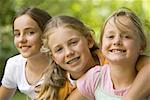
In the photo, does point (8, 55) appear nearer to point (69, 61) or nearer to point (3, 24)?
point (3, 24)

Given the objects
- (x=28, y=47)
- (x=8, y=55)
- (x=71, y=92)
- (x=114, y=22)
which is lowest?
(x=8, y=55)

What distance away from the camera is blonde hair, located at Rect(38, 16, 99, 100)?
1989 millimetres

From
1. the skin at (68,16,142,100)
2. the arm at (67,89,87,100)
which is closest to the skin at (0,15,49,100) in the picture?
the arm at (67,89,87,100)

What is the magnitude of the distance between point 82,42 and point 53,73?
21 cm

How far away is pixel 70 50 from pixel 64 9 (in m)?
4.54

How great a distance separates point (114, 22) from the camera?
181 cm

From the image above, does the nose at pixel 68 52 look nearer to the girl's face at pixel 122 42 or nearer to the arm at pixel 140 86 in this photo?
the girl's face at pixel 122 42

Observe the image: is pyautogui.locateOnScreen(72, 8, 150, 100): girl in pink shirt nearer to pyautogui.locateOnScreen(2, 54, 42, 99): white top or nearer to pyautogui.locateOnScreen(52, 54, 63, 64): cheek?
pyautogui.locateOnScreen(52, 54, 63, 64): cheek

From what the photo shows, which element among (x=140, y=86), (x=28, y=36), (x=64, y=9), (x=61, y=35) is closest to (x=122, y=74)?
(x=140, y=86)

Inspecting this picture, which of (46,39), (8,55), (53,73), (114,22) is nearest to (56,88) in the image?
(53,73)

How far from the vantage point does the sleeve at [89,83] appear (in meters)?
1.90

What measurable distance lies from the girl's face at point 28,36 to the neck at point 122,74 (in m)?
0.44

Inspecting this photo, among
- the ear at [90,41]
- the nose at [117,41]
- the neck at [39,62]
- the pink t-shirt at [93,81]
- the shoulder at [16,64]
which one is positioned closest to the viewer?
the nose at [117,41]

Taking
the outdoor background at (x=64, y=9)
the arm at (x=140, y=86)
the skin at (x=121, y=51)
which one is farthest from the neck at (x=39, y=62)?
the outdoor background at (x=64, y=9)
